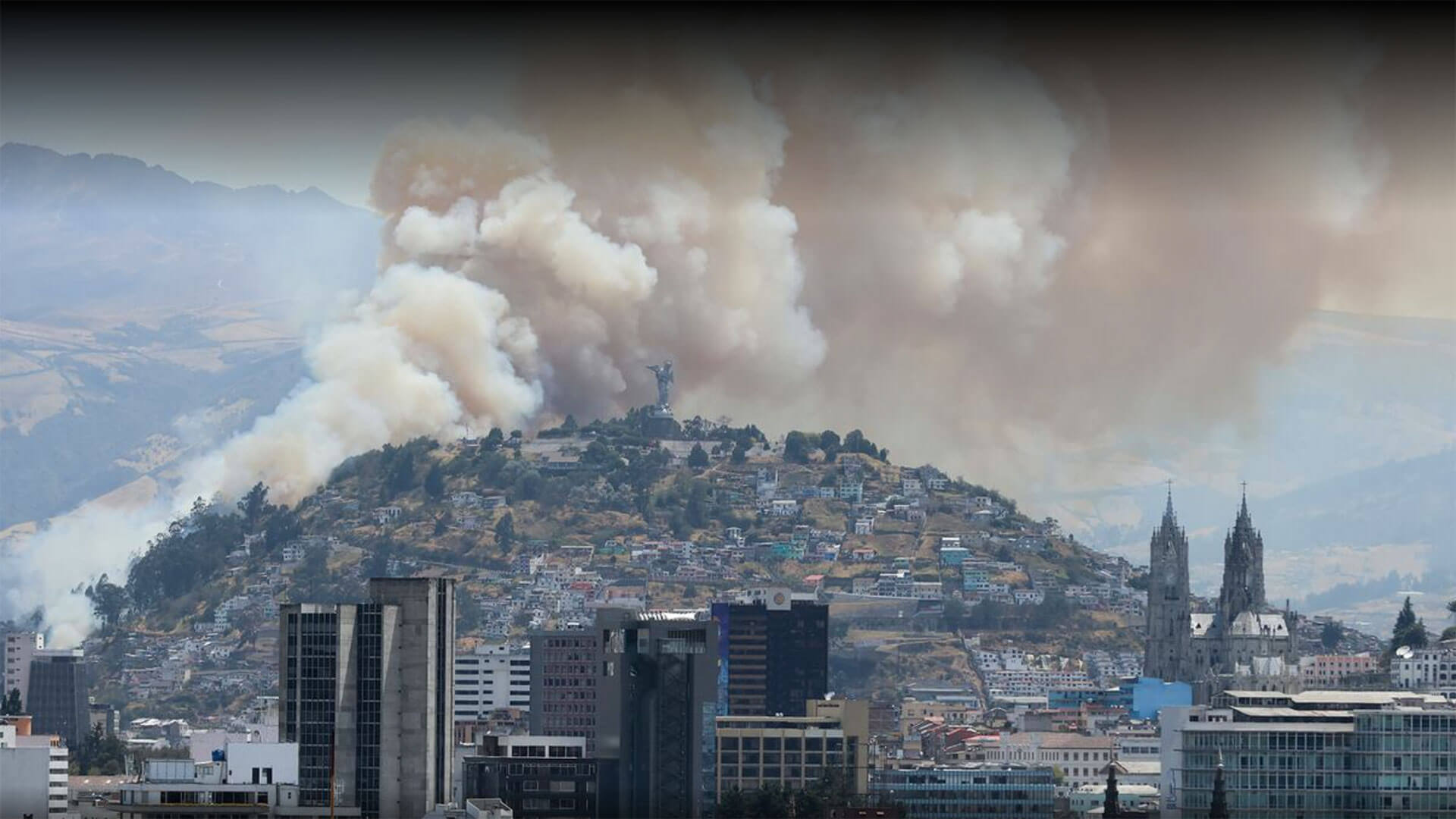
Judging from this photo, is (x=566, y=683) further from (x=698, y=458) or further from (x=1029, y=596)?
(x=698, y=458)

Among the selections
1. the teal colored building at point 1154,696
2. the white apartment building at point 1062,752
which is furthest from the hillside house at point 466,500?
the white apartment building at point 1062,752

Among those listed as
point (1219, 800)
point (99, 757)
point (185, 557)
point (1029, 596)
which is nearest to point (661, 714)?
point (1219, 800)

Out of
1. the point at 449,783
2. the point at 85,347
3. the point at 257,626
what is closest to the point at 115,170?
the point at 257,626

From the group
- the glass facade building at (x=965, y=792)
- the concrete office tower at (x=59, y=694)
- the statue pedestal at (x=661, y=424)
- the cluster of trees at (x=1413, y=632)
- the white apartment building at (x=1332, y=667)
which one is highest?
the statue pedestal at (x=661, y=424)

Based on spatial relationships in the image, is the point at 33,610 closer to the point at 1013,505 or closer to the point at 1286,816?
the point at 1013,505

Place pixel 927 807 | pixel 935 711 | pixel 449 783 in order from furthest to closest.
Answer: pixel 935 711 < pixel 927 807 < pixel 449 783

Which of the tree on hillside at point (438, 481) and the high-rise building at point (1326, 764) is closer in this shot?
the high-rise building at point (1326, 764)

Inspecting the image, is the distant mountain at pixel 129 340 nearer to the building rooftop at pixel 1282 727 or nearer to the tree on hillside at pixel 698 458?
the tree on hillside at pixel 698 458
